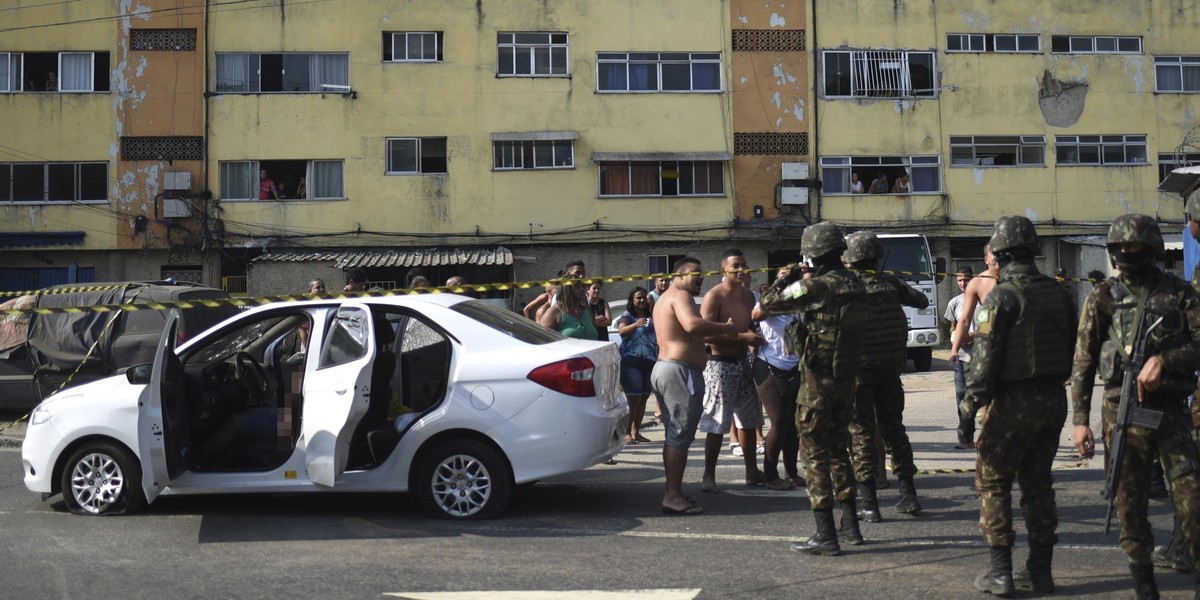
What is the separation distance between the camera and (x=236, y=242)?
29484 mm

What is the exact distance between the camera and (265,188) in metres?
29.5

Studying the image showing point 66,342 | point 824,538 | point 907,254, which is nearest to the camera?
point 824,538

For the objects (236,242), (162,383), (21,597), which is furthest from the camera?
(236,242)

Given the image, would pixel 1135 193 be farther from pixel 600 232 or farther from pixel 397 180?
pixel 397 180

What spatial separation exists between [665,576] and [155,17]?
90.1ft

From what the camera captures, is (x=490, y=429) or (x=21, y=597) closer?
(x=21, y=597)

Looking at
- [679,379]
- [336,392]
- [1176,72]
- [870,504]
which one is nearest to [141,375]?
[336,392]

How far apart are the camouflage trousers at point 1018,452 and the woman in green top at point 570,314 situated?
5628 mm

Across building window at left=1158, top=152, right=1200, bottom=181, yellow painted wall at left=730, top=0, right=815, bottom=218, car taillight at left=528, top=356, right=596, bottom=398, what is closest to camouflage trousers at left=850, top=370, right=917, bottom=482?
car taillight at left=528, top=356, right=596, bottom=398

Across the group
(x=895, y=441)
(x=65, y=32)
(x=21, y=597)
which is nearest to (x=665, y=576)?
(x=895, y=441)

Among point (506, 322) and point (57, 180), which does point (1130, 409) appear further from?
point (57, 180)

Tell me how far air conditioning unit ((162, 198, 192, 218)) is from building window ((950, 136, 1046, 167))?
19366 mm

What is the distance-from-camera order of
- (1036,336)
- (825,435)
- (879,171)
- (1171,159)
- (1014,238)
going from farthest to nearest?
(1171,159) < (879,171) < (825,435) < (1014,238) < (1036,336)

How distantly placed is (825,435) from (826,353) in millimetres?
467
